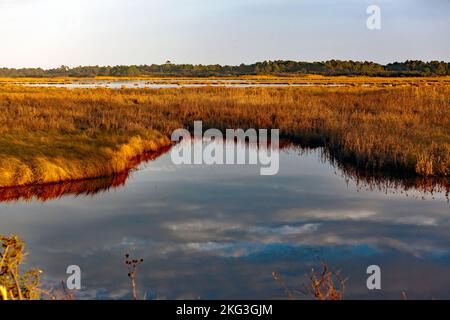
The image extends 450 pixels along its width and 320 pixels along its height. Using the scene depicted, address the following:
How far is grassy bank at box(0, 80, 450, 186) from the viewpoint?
18672 millimetres

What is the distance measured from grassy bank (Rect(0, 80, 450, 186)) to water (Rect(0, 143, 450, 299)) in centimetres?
189

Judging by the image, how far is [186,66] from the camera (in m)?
179

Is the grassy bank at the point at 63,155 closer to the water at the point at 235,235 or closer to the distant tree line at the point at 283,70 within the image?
the water at the point at 235,235

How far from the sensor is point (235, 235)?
43.0 feet

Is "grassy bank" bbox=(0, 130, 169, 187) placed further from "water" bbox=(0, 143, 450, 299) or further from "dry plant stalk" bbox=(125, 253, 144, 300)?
"dry plant stalk" bbox=(125, 253, 144, 300)

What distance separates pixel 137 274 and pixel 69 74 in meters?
185

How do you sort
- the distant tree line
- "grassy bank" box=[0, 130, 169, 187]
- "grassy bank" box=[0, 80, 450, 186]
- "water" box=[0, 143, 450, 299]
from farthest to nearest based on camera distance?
the distant tree line → "grassy bank" box=[0, 80, 450, 186] → "grassy bank" box=[0, 130, 169, 187] → "water" box=[0, 143, 450, 299]

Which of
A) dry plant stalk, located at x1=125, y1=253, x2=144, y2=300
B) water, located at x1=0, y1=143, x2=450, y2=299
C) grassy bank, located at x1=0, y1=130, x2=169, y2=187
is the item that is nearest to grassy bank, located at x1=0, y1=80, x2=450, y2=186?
grassy bank, located at x1=0, y1=130, x2=169, y2=187

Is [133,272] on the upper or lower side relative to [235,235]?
upper

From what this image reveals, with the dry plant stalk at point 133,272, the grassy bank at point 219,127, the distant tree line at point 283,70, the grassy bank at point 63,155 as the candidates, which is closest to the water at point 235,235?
the dry plant stalk at point 133,272

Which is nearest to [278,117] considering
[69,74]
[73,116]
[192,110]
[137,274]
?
[192,110]

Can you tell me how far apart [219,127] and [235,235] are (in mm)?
17549

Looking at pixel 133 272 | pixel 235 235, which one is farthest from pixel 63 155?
pixel 133 272

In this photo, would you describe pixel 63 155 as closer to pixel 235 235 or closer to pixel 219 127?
pixel 235 235
